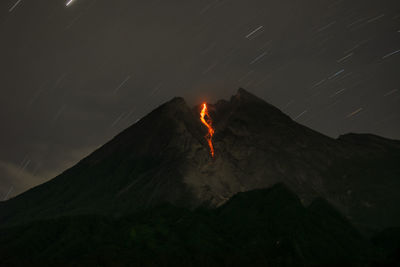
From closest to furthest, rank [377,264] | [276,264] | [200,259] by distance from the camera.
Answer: [377,264] → [276,264] → [200,259]

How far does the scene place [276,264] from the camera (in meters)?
172

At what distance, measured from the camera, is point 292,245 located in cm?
18575

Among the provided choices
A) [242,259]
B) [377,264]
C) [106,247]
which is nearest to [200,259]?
[242,259]

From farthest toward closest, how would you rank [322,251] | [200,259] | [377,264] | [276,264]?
[322,251], [200,259], [276,264], [377,264]

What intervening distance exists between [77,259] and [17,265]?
2307 centimetres

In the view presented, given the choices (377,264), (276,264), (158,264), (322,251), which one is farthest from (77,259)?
(377,264)

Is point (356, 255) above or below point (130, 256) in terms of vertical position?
below

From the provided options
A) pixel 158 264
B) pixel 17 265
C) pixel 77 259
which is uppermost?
pixel 17 265

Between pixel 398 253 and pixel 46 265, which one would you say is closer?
pixel 398 253

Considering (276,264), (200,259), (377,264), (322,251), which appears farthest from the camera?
(322,251)

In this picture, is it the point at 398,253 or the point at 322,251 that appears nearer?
the point at 398,253

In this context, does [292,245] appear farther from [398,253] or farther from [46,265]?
[46,265]

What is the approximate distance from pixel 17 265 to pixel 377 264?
135 meters

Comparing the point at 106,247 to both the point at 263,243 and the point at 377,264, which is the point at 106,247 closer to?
the point at 263,243
